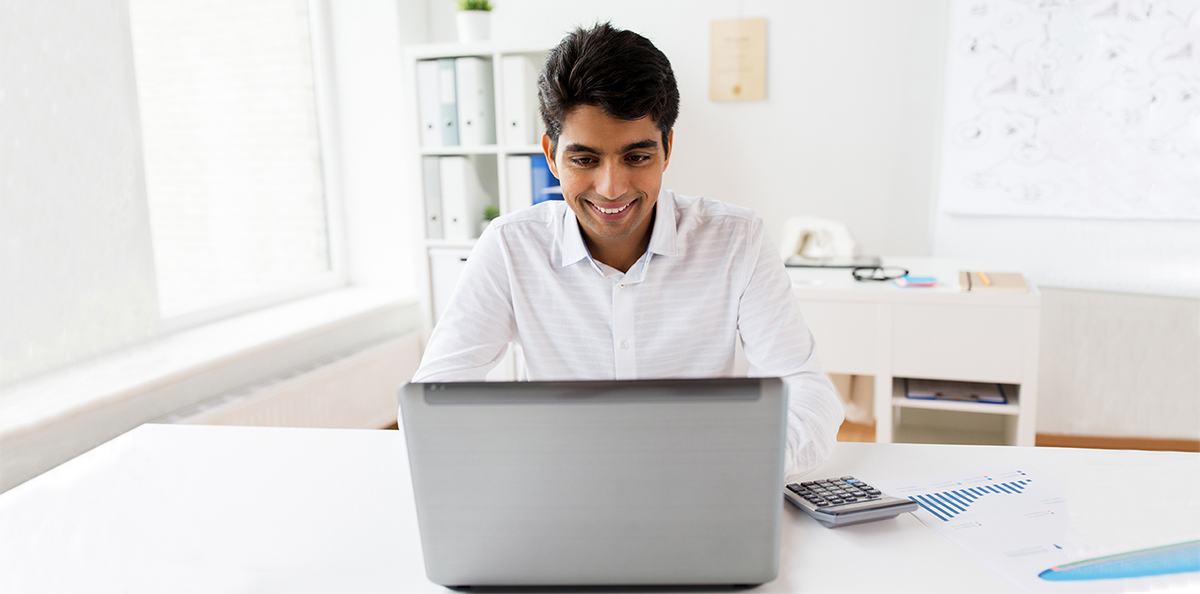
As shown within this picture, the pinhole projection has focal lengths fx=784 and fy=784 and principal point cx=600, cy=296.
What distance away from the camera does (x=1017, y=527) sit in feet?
3.03

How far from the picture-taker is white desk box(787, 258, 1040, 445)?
2.15m

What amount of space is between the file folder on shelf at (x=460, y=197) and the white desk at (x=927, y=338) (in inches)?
52.9

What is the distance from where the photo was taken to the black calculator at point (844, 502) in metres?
0.93

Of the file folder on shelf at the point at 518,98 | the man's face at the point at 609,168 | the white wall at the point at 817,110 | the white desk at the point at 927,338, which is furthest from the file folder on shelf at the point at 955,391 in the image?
the file folder on shelf at the point at 518,98

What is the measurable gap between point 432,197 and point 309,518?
221cm

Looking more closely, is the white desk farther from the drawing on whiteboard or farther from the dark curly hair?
the dark curly hair

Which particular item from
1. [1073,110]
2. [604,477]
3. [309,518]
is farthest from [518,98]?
[604,477]

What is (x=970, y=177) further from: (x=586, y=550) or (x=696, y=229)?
(x=586, y=550)

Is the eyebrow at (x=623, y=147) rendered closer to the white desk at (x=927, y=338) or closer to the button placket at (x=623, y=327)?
the button placket at (x=623, y=327)

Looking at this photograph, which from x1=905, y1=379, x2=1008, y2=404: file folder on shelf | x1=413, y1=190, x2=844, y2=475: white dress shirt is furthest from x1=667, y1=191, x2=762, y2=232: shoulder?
x1=905, y1=379, x2=1008, y2=404: file folder on shelf

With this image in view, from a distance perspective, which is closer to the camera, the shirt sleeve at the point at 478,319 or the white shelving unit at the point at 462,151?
the shirt sleeve at the point at 478,319

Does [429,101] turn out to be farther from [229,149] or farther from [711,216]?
[711,216]

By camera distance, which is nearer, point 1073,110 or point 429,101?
point 1073,110

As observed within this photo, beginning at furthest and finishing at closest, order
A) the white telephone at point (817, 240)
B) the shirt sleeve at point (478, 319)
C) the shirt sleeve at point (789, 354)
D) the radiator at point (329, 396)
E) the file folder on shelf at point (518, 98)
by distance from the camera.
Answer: the file folder on shelf at point (518, 98), the white telephone at point (817, 240), the radiator at point (329, 396), the shirt sleeve at point (478, 319), the shirt sleeve at point (789, 354)
